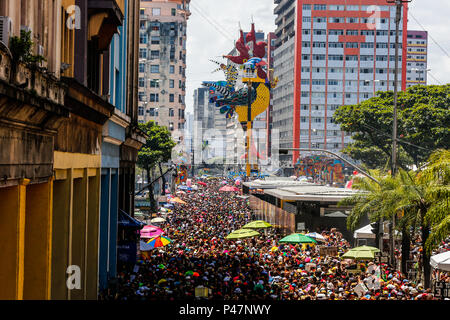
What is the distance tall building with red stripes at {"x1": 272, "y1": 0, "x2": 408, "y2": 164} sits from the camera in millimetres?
131250

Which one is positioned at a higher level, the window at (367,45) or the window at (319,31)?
the window at (319,31)

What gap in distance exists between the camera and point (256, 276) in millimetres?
23688

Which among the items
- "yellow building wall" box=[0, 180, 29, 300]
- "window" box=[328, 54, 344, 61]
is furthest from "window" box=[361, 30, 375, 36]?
"yellow building wall" box=[0, 180, 29, 300]

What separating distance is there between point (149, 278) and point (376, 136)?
52902 millimetres

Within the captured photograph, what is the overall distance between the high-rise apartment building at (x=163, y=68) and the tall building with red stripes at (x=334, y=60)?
86.1ft

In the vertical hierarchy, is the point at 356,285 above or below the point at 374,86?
below

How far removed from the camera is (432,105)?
207ft

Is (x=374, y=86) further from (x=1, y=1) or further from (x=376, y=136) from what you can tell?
(x=1, y=1)

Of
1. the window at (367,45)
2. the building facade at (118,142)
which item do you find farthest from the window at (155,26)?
the building facade at (118,142)

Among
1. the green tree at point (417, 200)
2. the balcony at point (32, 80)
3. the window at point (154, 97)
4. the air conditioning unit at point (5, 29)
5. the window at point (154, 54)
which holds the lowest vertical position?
the green tree at point (417, 200)

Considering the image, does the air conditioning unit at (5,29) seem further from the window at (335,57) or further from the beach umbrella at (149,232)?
the window at (335,57)

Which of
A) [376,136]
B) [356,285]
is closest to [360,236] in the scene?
[356,285]

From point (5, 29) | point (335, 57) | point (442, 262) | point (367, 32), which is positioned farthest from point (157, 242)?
point (367, 32)

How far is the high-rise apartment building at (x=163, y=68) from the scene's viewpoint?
116 metres
